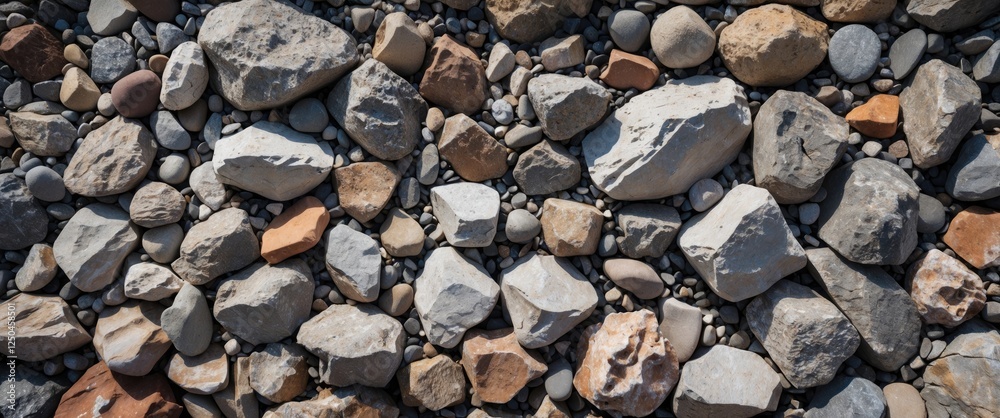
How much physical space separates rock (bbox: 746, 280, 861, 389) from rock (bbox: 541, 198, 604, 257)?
2.62ft

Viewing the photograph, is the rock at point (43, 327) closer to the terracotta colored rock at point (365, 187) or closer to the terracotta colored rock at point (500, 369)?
the terracotta colored rock at point (365, 187)

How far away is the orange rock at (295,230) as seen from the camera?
2.50m

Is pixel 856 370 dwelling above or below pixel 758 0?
below

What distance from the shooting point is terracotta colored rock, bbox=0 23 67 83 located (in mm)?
2607

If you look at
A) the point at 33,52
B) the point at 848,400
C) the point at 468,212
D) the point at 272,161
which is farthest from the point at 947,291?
the point at 33,52

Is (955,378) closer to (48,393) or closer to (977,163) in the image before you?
(977,163)

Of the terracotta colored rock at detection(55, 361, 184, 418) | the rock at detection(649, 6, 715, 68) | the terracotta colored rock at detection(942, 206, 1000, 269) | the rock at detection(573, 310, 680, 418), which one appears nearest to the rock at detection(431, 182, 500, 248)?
the rock at detection(573, 310, 680, 418)

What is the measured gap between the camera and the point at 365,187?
102 inches

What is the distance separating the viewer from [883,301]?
2.43 meters

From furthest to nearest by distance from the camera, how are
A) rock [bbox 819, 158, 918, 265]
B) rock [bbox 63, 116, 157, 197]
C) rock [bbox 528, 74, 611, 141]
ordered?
rock [bbox 63, 116, 157, 197] → rock [bbox 528, 74, 611, 141] → rock [bbox 819, 158, 918, 265]

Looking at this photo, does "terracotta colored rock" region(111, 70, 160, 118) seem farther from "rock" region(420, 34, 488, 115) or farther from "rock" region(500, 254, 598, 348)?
"rock" region(500, 254, 598, 348)

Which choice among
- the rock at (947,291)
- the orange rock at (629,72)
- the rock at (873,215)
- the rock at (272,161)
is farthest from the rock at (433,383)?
the rock at (947,291)

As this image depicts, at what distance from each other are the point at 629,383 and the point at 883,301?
109 centimetres

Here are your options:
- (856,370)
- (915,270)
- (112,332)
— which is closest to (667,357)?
(856,370)
